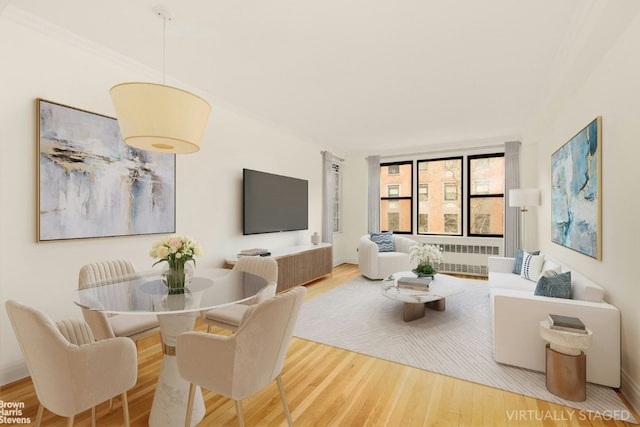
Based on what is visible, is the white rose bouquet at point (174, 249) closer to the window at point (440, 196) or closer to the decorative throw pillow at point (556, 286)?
the decorative throw pillow at point (556, 286)

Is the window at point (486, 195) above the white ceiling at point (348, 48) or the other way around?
the other way around

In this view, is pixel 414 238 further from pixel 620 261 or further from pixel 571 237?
pixel 620 261

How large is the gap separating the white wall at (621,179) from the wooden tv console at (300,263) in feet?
Answer: 11.3

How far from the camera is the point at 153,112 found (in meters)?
1.67

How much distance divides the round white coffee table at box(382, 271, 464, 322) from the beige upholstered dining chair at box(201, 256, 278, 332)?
1450 millimetres

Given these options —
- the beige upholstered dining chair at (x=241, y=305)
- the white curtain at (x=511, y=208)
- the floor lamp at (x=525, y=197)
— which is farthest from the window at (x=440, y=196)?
the beige upholstered dining chair at (x=241, y=305)

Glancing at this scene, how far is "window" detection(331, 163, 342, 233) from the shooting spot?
23.7 feet

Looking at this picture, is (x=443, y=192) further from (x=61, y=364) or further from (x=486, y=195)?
(x=61, y=364)

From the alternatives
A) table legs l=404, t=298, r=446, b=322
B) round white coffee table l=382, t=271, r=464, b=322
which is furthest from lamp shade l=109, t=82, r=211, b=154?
table legs l=404, t=298, r=446, b=322

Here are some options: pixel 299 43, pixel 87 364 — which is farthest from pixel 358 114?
pixel 87 364

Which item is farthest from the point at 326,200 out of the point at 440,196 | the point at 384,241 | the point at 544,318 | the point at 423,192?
the point at 544,318

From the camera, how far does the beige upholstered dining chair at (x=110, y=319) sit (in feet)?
6.36

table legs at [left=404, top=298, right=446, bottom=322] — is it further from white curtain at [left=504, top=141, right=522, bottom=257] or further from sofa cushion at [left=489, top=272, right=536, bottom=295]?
white curtain at [left=504, top=141, right=522, bottom=257]

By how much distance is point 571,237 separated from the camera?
3.23 m
